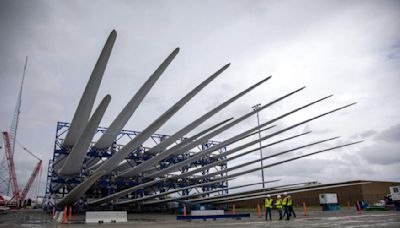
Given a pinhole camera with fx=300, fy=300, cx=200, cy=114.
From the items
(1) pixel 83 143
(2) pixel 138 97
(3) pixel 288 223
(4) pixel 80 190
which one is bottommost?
(3) pixel 288 223

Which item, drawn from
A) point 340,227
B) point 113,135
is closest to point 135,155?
point 113,135

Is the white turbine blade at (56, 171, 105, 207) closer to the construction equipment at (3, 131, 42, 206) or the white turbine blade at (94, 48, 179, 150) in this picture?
the white turbine blade at (94, 48, 179, 150)

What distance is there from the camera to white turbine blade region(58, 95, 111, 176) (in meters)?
17.6

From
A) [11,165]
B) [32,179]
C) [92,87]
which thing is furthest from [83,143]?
[32,179]

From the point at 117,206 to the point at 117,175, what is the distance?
4331mm

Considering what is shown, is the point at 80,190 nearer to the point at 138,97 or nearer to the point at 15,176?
the point at 138,97

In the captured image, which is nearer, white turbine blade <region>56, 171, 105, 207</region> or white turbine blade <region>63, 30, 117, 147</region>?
white turbine blade <region>63, 30, 117, 147</region>

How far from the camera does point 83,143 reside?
21719 mm

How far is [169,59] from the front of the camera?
59.8 ft

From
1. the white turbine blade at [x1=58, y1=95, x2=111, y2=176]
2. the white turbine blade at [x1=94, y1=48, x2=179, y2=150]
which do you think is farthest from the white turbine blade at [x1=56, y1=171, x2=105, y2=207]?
the white turbine blade at [x1=94, y1=48, x2=179, y2=150]

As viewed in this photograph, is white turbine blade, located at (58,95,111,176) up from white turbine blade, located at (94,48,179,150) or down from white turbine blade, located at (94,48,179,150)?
down

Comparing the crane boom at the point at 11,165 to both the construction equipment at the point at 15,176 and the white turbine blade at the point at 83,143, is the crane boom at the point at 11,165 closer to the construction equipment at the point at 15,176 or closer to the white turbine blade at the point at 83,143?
the construction equipment at the point at 15,176

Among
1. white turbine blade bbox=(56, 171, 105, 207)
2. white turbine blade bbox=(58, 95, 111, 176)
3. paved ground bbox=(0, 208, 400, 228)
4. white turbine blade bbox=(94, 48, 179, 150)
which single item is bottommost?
paved ground bbox=(0, 208, 400, 228)

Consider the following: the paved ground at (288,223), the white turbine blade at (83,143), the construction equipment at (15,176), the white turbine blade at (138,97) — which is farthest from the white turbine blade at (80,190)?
the construction equipment at (15,176)
